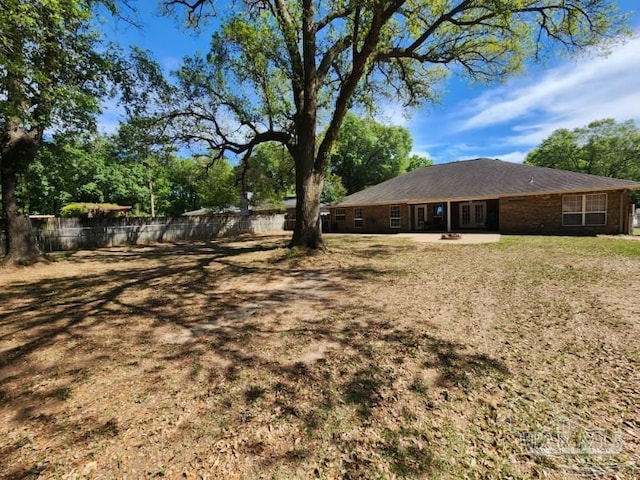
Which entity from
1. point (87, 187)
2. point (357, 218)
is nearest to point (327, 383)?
point (357, 218)

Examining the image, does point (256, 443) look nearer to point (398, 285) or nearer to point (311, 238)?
point (398, 285)

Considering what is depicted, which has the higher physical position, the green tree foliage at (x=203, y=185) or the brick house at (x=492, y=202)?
the green tree foliage at (x=203, y=185)

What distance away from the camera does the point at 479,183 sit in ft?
61.7

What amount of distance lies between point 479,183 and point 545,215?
4056 millimetres

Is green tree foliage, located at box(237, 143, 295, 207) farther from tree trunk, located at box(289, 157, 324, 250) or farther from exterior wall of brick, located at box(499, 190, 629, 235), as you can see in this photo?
exterior wall of brick, located at box(499, 190, 629, 235)

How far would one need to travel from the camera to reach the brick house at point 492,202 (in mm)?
14992

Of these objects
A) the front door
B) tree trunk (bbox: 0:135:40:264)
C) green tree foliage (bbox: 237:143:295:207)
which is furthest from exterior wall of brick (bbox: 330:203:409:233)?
tree trunk (bbox: 0:135:40:264)

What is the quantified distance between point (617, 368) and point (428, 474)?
8.46 feet

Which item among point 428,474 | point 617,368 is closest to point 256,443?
point 428,474

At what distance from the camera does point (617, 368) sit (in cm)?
309

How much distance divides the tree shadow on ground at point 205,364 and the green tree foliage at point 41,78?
16.1 feet

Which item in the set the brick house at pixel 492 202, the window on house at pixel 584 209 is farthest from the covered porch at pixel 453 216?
the window on house at pixel 584 209

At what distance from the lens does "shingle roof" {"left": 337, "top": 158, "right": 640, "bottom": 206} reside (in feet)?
50.3

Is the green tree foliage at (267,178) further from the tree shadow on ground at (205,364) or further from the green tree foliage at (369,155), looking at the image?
the tree shadow on ground at (205,364)
